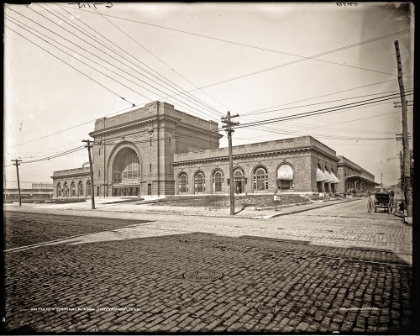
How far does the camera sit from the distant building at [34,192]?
214 feet

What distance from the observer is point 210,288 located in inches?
151

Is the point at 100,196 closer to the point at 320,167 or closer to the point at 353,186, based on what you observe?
the point at 320,167

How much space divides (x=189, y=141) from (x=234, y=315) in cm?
4005

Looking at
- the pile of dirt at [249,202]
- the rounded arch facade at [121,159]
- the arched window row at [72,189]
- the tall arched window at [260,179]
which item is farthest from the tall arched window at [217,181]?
the arched window row at [72,189]

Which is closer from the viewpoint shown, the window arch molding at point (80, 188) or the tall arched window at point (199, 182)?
the tall arched window at point (199, 182)

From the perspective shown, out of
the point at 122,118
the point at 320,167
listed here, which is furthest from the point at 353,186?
the point at 122,118

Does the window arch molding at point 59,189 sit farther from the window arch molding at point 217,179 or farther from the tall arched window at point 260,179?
the tall arched window at point 260,179

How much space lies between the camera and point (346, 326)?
2781 millimetres

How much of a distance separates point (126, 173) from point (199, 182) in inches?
565

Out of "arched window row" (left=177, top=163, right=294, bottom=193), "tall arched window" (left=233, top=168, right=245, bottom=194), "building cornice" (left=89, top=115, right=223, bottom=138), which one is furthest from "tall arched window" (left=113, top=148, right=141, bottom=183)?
"tall arched window" (left=233, top=168, right=245, bottom=194)

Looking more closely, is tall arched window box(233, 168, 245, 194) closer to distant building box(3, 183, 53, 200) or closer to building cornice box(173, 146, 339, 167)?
building cornice box(173, 146, 339, 167)

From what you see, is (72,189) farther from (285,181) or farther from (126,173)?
(285,181)

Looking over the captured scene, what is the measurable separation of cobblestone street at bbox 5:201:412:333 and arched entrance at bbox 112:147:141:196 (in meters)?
34.6

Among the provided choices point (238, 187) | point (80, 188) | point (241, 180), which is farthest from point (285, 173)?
point (80, 188)
